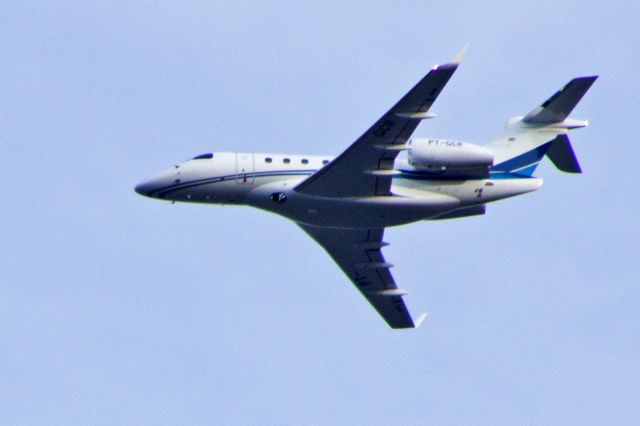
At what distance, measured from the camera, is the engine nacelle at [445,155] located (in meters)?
45.6

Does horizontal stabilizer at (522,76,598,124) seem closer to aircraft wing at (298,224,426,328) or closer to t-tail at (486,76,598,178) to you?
t-tail at (486,76,598,178)

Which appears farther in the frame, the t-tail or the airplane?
the t-tail

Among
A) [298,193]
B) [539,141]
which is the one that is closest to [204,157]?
[298,193]

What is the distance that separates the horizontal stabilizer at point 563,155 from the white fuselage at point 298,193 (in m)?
3.11

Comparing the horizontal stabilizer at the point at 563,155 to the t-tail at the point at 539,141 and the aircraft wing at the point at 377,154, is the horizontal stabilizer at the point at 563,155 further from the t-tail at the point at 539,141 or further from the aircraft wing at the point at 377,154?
the aircraft wing at the point at 377,154

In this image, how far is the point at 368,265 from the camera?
51.6 meters

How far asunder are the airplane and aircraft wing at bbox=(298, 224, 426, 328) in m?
0.19

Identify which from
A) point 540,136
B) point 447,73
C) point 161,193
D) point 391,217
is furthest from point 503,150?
point 161,193

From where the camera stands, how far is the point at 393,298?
53062mm

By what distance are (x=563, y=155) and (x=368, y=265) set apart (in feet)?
28.6

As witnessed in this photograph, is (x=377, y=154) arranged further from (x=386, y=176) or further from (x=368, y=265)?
(x=368, y=265)

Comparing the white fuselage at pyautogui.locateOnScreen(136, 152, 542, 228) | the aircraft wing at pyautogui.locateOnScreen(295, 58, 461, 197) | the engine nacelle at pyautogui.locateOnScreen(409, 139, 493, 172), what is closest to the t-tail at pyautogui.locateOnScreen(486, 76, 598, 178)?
the white fuselage at pyautogui.locateOnScreen(136, 152, 542, 228)

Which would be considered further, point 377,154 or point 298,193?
point 298,193

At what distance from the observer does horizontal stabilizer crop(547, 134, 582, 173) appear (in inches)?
1944
